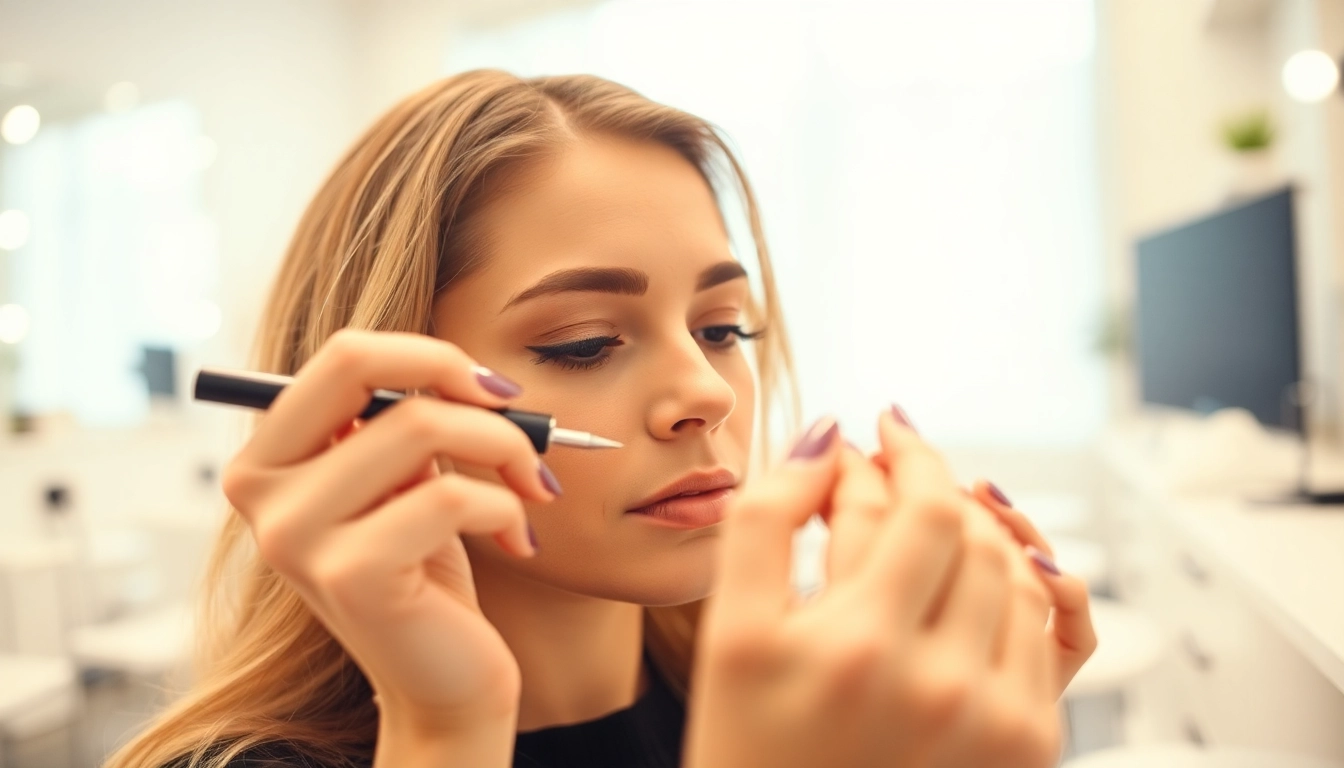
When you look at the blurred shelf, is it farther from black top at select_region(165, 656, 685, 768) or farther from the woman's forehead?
black top at select_region(165, 656, 685, 768)

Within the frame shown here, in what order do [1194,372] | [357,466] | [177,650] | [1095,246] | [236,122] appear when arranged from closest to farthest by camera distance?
[357,466] → [177,650] → [1194,372] → [1095,246] → [236,122]

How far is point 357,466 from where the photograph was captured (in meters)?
0.39

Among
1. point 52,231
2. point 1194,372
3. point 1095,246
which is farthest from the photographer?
point 1095,246

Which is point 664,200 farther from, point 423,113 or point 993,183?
point 993,183

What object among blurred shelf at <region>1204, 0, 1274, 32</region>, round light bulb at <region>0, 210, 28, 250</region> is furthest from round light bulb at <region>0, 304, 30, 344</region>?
blurred shelf at <region>1204, 0, 1274, 32</region>

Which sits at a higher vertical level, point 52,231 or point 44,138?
point 44,138

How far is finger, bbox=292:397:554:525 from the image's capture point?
0.39 metres

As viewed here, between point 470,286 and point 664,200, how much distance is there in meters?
0.16

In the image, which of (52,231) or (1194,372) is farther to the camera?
(52,231)

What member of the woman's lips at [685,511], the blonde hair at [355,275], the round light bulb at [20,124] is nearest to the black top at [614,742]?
the blonde hair at [355,275]

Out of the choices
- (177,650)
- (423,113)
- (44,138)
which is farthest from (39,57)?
(423,113)

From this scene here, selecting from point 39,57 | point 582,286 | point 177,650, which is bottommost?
point 177,650

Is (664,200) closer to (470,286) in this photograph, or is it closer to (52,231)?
(470,286)

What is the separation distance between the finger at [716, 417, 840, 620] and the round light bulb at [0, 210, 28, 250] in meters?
3.39
